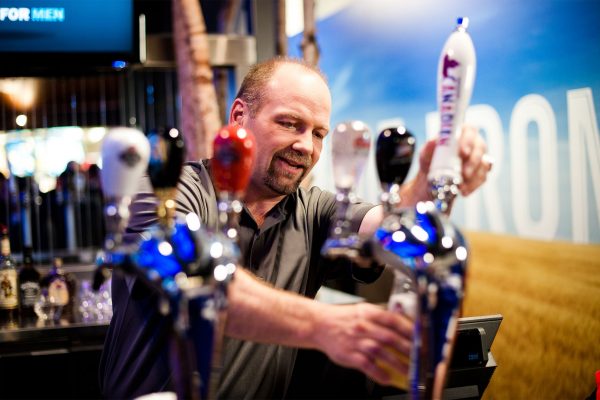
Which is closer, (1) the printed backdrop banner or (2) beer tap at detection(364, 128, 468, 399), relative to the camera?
(2) beer tap at detection(364, 128, 468, 399)

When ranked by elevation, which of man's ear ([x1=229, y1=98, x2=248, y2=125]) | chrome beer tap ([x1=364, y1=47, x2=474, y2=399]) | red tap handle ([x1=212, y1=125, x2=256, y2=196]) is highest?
man's ear ([x1=229, y1=98, x2=248, y2=125])

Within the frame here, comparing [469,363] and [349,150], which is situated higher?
[349,150]

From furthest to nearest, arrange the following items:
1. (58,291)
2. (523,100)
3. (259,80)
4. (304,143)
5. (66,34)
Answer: (66,34), (58,291), (523,100), (259,80), (304,143)

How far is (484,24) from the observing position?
240cm

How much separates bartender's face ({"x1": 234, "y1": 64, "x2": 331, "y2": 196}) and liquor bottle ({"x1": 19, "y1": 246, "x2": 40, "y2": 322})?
1631 millimetres

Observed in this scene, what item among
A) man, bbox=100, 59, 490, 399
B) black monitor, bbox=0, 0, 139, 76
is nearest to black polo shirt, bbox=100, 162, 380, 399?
man, bbox=100, 59, 490, 399

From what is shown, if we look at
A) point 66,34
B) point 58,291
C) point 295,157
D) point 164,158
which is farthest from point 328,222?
point 66,34

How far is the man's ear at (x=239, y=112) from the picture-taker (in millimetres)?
1660

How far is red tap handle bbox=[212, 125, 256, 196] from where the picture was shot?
79 cm

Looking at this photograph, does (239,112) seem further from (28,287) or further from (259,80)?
(28,287)

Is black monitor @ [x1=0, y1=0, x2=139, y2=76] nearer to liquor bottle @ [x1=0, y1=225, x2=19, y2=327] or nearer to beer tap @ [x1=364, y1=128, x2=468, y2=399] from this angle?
liquor bottle @ [x1=0, y1=225, x2=19, y2=327]

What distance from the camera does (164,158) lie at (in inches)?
33.2

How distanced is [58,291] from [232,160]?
2246mm

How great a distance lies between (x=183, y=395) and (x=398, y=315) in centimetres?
31
